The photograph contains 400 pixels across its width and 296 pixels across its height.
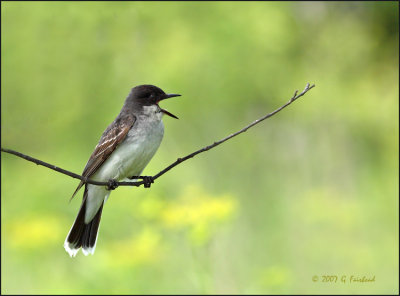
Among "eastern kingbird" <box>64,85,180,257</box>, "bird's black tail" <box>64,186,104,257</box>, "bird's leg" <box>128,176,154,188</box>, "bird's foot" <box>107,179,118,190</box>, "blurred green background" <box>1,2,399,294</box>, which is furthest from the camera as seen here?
"blurred green background" <box>1,2,399,294</box>

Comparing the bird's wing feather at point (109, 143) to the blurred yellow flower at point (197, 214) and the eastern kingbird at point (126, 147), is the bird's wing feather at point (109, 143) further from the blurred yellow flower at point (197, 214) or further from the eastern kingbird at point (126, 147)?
the blurred yellow flower at point (197, 214)

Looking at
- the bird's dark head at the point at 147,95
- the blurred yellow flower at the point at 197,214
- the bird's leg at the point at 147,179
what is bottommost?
the blurred yellow flower at the point at 197,214

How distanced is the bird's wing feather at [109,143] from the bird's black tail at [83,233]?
0.34 metres

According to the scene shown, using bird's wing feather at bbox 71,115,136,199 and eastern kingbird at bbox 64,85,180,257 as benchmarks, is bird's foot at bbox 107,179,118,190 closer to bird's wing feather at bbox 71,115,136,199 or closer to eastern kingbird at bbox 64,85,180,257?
eastern kingbird at bbox 64,85,180,257

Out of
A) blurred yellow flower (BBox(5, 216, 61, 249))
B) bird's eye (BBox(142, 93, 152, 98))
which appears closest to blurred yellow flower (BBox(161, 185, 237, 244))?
bird's eye (BBox(142, 93, 152, 98))

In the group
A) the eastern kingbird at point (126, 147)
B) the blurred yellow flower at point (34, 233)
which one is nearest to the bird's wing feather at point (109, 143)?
the eastern kingbird at point (126, 147)

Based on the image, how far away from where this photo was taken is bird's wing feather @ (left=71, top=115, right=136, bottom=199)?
14.8ft

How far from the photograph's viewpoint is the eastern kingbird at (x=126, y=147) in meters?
4.45

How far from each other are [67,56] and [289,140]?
4.86m

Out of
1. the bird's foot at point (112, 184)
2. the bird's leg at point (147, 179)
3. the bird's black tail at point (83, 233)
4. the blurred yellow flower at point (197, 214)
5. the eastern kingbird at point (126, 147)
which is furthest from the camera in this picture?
the blurred yellow flower at point (197, 214)

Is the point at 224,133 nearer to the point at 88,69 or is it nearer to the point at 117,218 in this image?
the point at 88,69

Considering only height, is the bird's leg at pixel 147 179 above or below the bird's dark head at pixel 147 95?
below

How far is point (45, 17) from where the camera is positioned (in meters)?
11.6

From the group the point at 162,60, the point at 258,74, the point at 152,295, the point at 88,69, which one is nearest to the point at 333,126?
the point at 258,74
